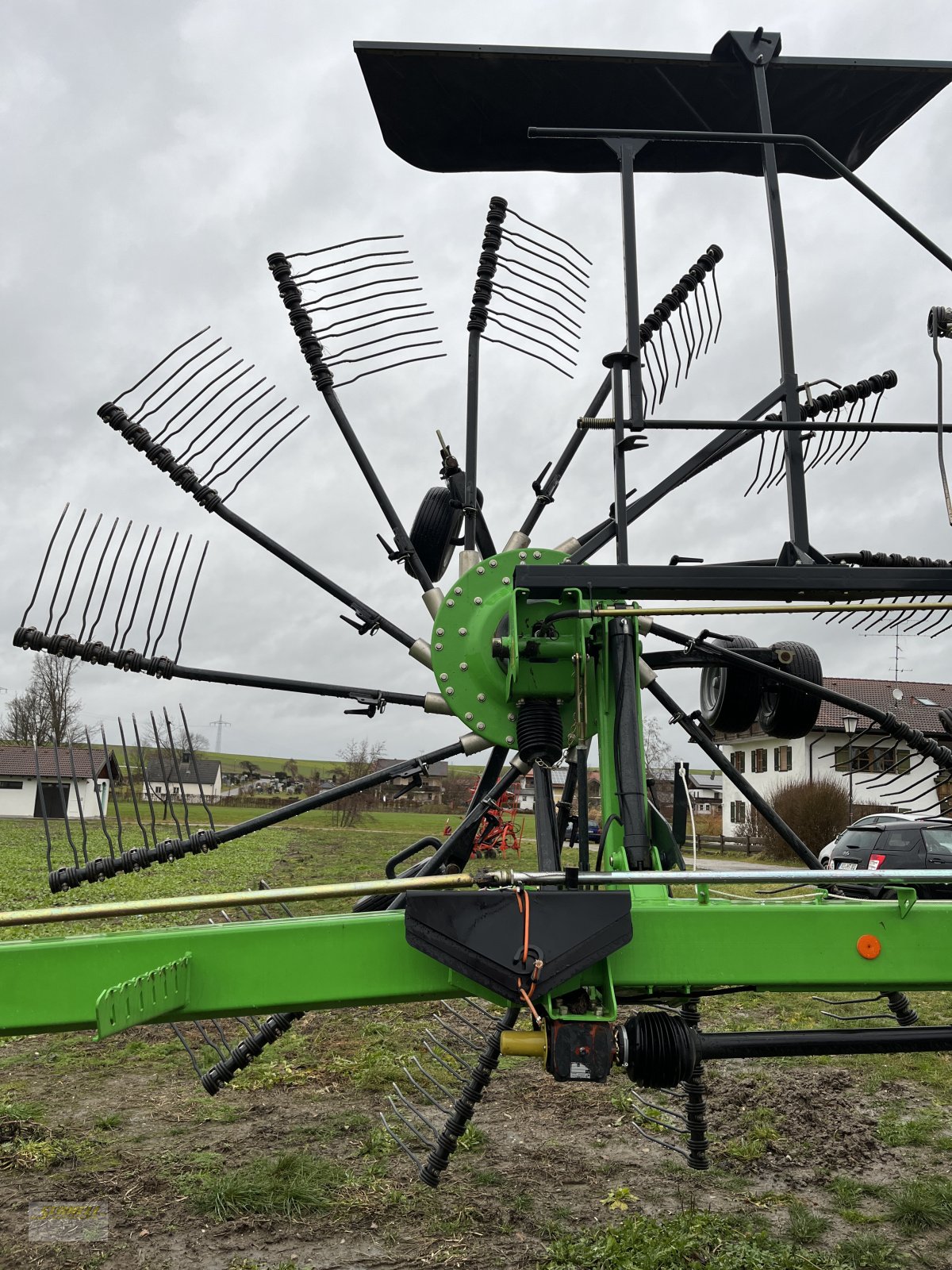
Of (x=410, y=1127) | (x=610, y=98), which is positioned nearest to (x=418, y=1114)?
(x=410, y=1127)

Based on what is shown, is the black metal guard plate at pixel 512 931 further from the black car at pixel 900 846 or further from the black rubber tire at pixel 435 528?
the black car at pixel 900 846

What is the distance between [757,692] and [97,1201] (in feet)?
11.4

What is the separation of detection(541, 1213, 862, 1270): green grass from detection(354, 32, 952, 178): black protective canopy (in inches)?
166

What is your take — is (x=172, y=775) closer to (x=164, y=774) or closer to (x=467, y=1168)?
(x=164, y=774)

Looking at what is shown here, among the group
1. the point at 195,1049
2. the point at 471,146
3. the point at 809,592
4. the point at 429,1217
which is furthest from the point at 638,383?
the point at 195,1049

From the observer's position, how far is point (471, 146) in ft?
13.4

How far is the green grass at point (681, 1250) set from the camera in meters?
3.73

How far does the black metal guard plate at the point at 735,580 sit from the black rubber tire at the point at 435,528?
3.43 feet

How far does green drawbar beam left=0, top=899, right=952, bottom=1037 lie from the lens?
247 cm

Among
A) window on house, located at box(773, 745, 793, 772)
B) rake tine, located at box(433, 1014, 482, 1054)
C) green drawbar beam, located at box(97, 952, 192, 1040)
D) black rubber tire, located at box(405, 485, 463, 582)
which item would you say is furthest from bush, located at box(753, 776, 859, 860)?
green drawbar beam, located at box(97, 952, 192, 1040)

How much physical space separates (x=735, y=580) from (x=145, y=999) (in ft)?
6.62

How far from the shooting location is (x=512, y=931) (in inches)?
95.2

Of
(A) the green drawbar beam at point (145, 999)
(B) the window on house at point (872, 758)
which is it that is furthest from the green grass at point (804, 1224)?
(A) the green drawbar beam at point (145, 999)

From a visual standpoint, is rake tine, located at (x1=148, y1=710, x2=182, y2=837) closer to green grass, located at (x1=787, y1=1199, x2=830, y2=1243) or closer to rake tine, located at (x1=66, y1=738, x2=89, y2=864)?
rake tine, located at (x1=66, y1=738, x2=89, y2=864)
